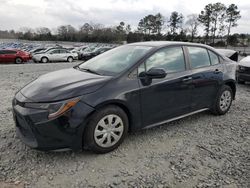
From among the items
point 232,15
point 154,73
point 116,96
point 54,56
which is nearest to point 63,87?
point 116,96

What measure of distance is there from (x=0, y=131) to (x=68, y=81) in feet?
5.18

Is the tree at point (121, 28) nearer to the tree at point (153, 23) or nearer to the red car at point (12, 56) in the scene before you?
the tree at point (153, 23)

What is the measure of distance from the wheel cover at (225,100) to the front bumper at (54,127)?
2929mm

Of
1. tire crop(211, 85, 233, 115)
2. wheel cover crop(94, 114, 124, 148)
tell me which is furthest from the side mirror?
tire crop(211, 85, 233, 115)

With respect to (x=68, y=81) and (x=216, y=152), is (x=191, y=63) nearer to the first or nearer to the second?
(x=216, y=152)

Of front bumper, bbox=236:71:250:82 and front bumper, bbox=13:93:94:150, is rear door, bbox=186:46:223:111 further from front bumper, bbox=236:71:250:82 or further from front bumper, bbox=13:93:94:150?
front bumper, bbox=236:71:250:82

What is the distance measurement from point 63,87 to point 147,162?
56.6 inches

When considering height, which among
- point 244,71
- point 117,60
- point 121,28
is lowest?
point 244,71

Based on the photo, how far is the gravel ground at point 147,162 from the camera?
8.47ft

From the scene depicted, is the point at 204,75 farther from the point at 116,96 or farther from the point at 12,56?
the point at 12,56

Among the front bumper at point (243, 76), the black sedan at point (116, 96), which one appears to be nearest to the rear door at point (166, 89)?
the black sedan at point (116, 96)

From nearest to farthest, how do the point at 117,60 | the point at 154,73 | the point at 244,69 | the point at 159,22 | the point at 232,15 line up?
the point at 154,73 < the point at 117,60 < the point at 244,69 < the point at 232,15 < the point at 159,22

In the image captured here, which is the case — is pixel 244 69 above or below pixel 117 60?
below

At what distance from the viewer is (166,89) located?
3523 mm
